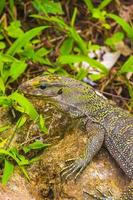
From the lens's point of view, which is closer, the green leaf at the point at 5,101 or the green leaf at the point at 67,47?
the green leaf at the point at 5,101

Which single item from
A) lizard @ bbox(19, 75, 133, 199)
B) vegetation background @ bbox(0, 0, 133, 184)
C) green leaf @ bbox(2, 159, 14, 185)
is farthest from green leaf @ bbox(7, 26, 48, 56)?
green leaf @ bbox(2, 159, 14, 185)

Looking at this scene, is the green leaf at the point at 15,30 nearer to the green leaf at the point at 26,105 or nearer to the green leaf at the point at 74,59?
the green leaf at the point at 74,59

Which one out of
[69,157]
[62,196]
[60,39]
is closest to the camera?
[62,196]

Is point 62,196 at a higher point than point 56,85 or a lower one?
lower

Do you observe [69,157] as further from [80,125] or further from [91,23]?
[91,23]

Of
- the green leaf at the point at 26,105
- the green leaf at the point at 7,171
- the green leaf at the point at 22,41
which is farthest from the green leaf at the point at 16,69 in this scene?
the green leaf at the point at 7,171

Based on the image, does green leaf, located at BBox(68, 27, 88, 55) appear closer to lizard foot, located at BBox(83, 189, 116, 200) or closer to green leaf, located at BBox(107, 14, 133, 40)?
green leaf, located at BBox(107, 14, 133, 40)

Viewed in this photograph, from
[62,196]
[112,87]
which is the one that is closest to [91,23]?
[112,87]
